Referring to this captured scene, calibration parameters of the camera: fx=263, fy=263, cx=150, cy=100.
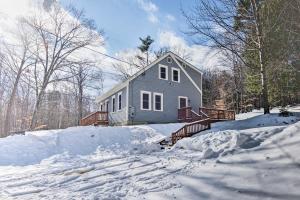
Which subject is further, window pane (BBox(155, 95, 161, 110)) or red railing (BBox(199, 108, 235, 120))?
window pane (BBox(155, 95, 161, 110))

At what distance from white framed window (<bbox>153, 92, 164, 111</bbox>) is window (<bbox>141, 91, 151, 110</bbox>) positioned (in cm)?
46

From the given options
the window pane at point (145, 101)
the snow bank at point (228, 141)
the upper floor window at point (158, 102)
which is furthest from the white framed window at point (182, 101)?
the snow bank at point (228, 141)

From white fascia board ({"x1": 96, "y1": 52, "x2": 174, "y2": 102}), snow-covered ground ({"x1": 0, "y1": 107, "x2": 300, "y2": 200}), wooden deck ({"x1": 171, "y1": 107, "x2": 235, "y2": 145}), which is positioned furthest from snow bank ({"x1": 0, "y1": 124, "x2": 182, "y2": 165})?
white fascia board ({"x1": 96, "y1": 52, "x2": 174, "y2": 102})

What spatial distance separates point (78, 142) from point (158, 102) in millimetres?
8685

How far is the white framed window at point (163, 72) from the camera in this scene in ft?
73.5

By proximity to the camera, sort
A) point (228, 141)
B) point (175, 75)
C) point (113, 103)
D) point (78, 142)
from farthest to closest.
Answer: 1. point (113, 103)
2. point (175, 75)
3. point (78, 142)
4. point (228, 141)

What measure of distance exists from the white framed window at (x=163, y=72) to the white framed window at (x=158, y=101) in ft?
5.29

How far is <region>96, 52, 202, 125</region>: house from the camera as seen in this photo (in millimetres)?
20688

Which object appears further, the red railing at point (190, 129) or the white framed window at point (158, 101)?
the white framed window at point (158, 101)

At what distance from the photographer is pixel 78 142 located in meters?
14.9

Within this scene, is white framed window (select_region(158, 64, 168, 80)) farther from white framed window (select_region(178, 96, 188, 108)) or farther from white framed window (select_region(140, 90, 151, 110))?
white framed window (select_region(178, 96, 188, 108))

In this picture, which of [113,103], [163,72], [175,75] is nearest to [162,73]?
[163,72]

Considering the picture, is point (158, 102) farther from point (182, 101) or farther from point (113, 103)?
point (113, 103)

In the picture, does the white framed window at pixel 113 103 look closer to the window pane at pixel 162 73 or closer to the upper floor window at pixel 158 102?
the upper floor window at pixel 158 102
